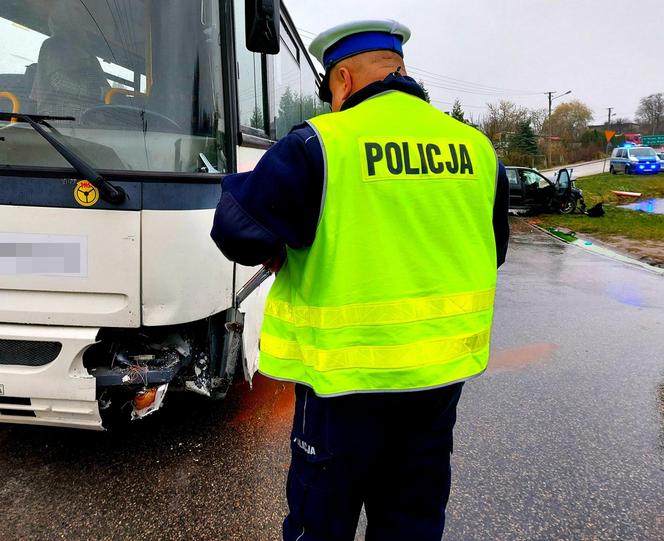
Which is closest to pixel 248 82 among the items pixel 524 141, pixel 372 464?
pixel 372 464

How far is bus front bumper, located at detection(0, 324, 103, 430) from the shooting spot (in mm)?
2275

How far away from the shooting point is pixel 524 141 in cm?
4612

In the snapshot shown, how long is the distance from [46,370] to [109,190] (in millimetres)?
885

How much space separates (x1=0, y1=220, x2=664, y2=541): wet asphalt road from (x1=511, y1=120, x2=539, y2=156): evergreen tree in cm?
4548

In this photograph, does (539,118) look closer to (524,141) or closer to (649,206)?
(524,141)

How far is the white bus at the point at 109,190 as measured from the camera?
221cm

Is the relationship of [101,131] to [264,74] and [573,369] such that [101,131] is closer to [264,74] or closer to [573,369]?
[264,74]

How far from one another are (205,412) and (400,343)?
241 cm

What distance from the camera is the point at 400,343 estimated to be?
149cm

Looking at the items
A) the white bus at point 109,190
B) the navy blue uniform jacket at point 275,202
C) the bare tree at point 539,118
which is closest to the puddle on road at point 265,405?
the white bus at point 109,190

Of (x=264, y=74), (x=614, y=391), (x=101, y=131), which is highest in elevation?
(x=264, y=74)

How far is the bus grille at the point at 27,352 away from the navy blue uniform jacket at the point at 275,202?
132cm

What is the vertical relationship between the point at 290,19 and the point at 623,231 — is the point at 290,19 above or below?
above

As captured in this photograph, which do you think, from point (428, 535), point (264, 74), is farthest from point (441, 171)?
point (264, 74)
